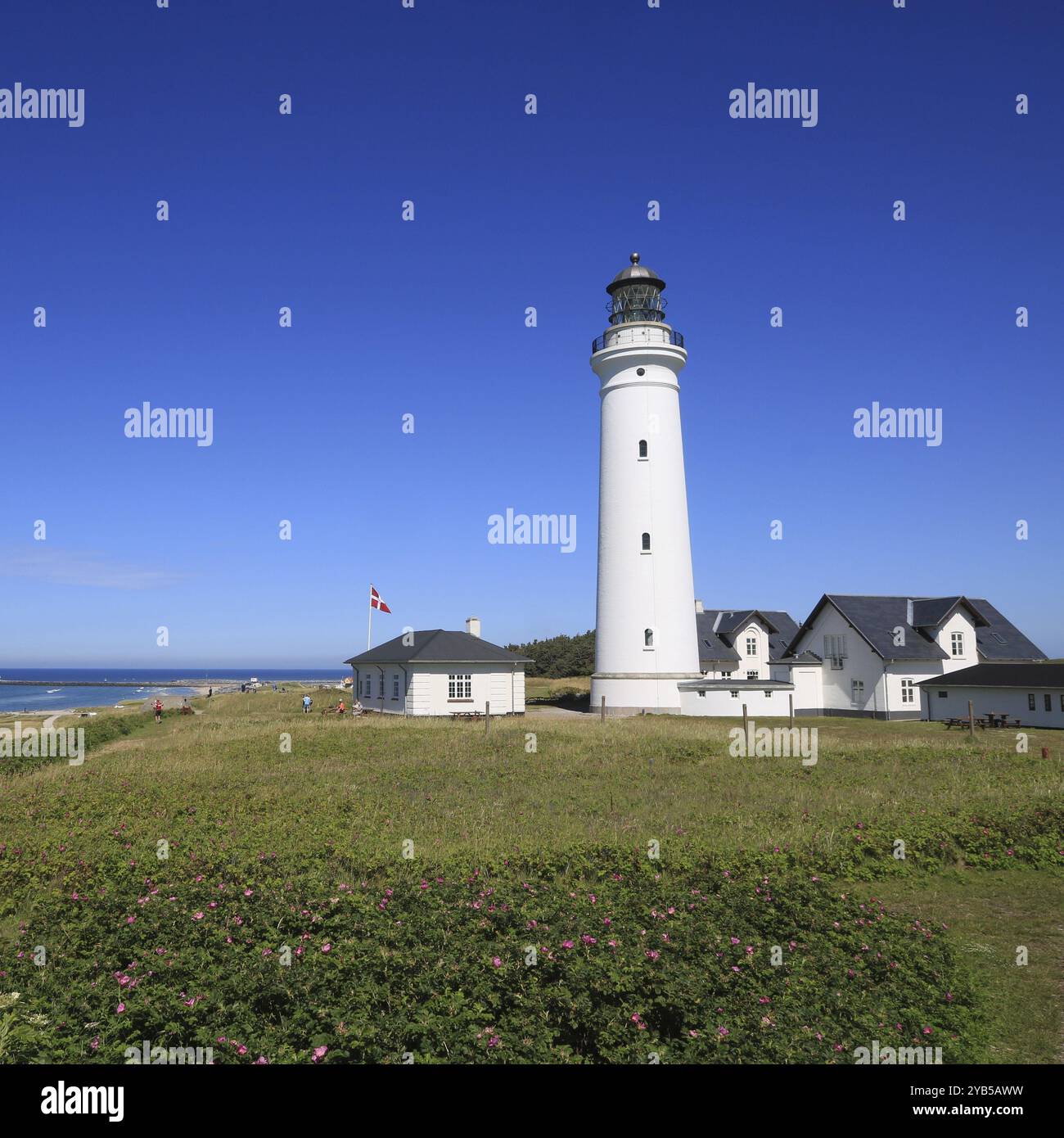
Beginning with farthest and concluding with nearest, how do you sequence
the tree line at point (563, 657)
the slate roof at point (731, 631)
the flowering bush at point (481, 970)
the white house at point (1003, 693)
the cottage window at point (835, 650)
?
the tree line at point (563, 657) < the slate roof at point (731, 631) < the cottage window at point (835, 650) < the white house at point (1003, 693) < the flowering bush at point (481, 970)

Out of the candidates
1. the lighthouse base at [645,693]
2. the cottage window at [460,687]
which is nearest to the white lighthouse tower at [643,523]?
the lighthouse base at [645,693]

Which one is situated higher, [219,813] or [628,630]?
[628,630]

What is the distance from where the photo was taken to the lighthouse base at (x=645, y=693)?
118ft

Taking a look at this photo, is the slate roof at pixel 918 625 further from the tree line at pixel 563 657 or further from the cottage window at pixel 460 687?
the tree line at pixel 563 657

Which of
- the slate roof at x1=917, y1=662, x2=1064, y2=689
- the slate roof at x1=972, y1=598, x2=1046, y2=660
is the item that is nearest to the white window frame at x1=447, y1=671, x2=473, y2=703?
the slate roof at x1=917, y1=662, x2=1064, y2=689

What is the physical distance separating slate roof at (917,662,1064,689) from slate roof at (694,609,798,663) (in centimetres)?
1070

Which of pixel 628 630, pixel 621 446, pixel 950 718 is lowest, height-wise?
pixel 950 718

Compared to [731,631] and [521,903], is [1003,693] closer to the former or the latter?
[731,631]

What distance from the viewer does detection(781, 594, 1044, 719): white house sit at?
3684 cm

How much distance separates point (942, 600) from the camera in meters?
39.0

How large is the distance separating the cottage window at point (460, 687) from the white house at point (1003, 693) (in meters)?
20.4
